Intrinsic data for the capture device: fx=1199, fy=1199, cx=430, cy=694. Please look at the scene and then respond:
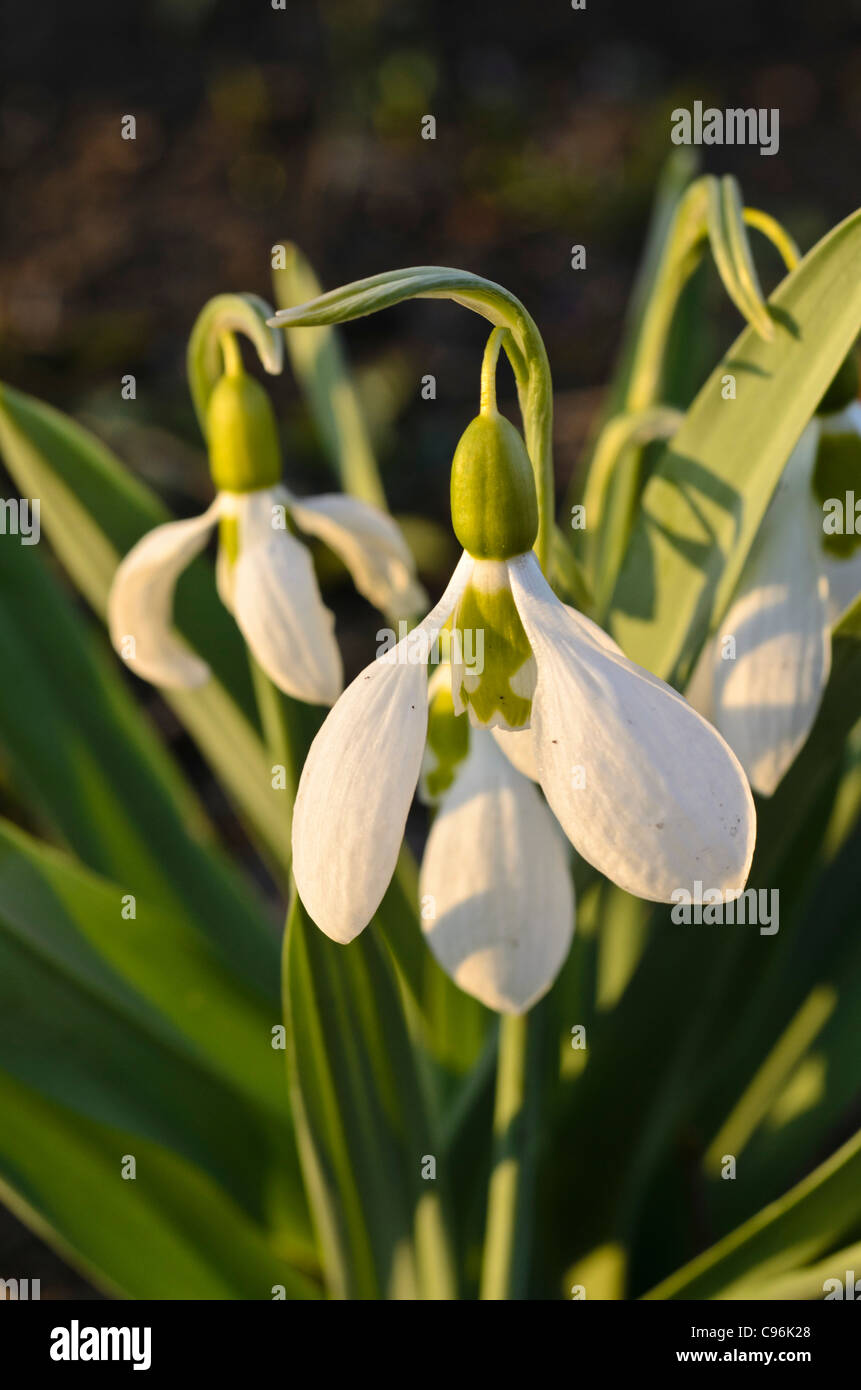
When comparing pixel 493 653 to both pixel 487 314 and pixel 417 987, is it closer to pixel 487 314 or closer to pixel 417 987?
pixel 487 314

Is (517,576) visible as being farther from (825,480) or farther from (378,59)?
(378,59)

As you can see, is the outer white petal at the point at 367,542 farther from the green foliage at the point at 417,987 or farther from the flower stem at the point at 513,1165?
the flower stem at the point at 513,1165

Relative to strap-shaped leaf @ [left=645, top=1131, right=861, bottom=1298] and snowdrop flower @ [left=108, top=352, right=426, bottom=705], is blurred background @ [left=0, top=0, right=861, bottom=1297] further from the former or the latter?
strap-shaped leaf @ [left=645, top=1131, right=861, bottom=1298]

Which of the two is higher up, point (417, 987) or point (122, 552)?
point (122, 552)

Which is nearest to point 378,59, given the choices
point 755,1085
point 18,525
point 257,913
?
point 18,525

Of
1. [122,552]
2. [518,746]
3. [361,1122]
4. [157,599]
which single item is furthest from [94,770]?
[518,746]

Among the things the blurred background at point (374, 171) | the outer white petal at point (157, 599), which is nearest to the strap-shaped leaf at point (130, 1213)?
the outer white petal at point (157, 599)
